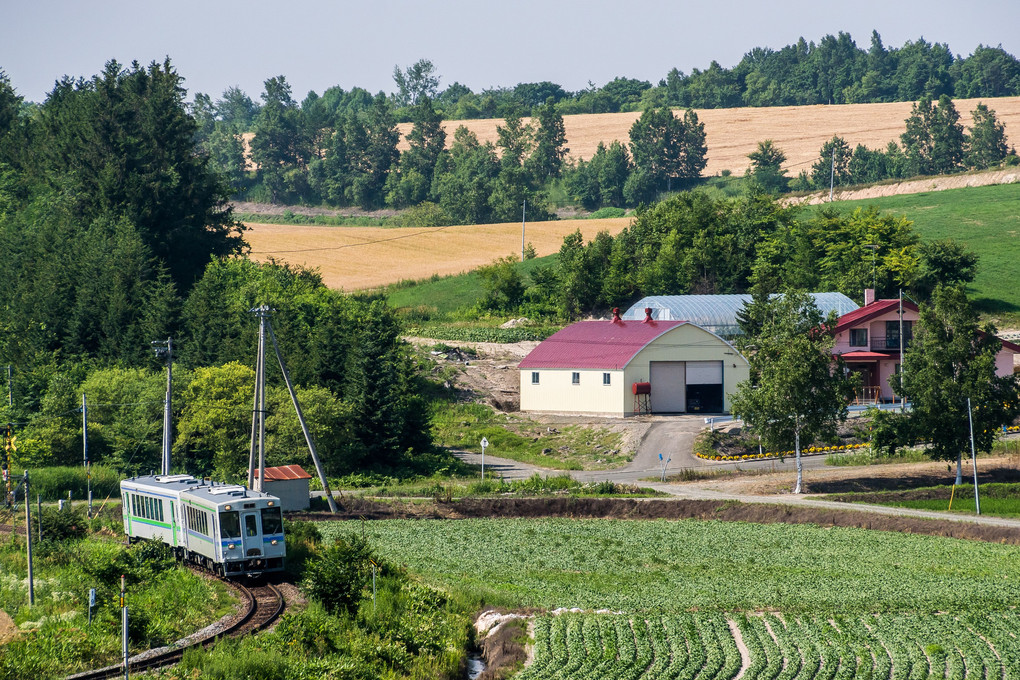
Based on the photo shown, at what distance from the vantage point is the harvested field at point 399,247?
121500 mm

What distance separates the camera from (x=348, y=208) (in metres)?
180

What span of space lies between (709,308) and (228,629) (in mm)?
62727

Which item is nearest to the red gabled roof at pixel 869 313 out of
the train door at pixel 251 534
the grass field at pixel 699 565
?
the grass field at pixel 699 565

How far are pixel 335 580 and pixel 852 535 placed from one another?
72.1 feet

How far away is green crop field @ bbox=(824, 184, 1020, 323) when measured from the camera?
93.8 meters

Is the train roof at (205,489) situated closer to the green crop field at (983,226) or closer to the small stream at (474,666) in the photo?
the small stream at (474,666)

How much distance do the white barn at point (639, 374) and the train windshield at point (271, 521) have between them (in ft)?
135

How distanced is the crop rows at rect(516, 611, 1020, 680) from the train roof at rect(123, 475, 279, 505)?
10596 millimetres

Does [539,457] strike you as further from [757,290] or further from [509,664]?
[509,664]

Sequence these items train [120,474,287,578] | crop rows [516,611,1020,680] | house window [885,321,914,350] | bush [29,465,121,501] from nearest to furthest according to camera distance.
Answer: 1. crop rows [516,611,1020,680]
2. train [120,474,287,578]
3. bush [29,465,121,501]
4. house window [885,321,914,350]

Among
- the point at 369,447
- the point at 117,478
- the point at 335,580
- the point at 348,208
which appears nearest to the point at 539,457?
the point at 369,447

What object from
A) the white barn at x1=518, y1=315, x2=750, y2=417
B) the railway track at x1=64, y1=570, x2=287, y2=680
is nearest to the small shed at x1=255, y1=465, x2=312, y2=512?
the railway track at x1=64, y1=570, x2=287, y2=680

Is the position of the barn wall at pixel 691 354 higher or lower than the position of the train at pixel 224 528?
higher

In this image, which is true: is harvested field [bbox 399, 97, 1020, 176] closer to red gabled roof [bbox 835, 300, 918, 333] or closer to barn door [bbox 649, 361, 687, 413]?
red gabled roof [bbox 835, 300, 918, 333]
